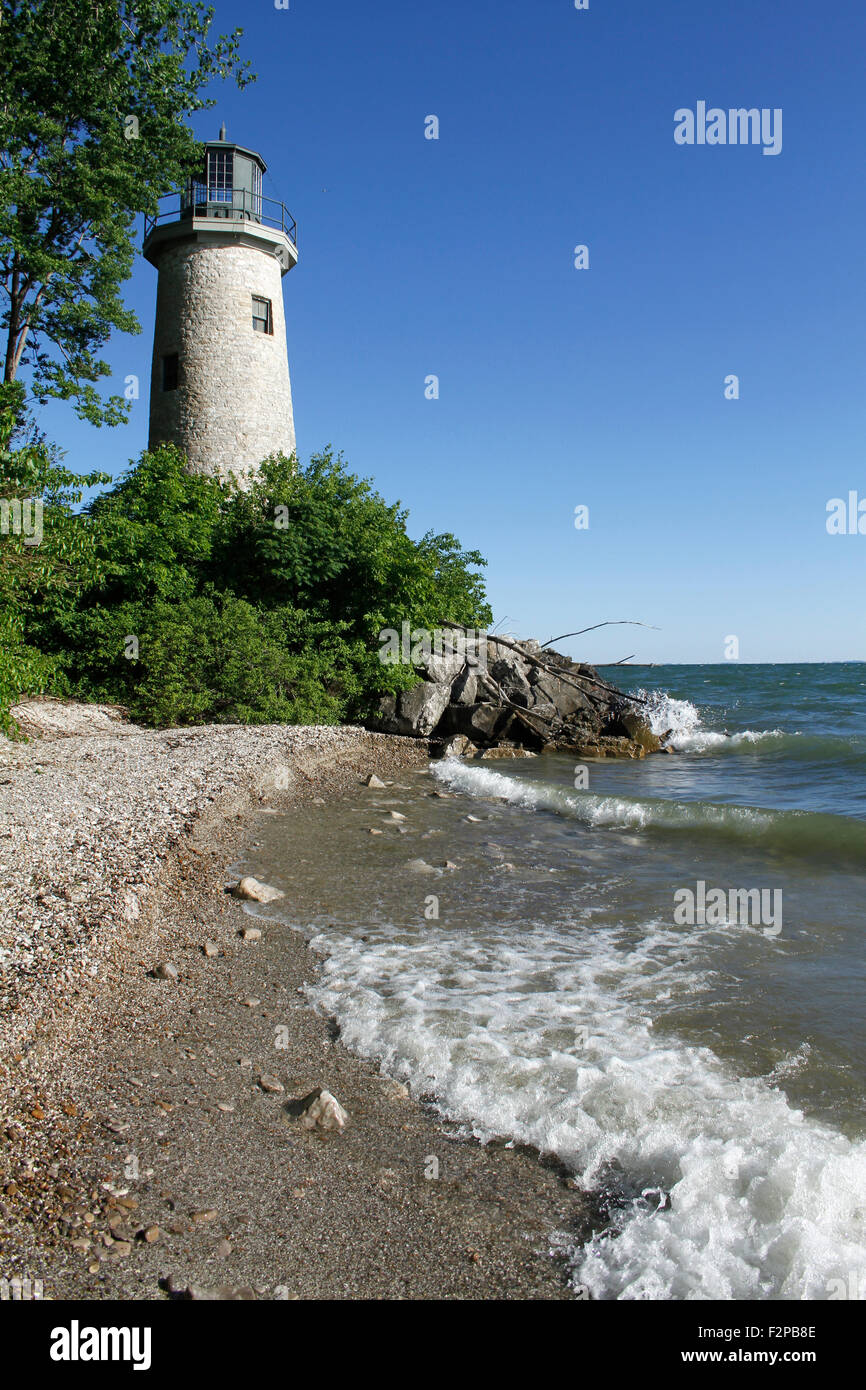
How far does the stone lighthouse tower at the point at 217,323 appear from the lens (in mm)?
27359

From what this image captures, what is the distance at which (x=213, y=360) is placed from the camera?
1080 inches

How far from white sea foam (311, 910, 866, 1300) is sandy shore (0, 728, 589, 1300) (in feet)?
0.93

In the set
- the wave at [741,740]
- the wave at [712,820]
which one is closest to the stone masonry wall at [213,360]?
the wave at [741,740]

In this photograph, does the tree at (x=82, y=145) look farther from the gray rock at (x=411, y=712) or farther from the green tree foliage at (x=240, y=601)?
the gray rock at (x=411, y=712)

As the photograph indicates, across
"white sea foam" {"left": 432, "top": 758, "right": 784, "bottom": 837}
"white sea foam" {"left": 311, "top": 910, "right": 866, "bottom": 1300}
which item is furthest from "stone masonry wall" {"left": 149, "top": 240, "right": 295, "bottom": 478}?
"white sea foam" {"left": 311, "top": 910, "right": 866, "bottom": 1300}

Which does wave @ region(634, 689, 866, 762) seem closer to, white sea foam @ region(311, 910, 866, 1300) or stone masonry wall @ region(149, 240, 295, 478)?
stone masonry wall @ region(149, 240, 295, 478)

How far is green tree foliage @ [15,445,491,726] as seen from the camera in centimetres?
1947

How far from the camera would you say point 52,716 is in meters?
17.0

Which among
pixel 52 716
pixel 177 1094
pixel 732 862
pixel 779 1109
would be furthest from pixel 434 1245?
pixel 52 716

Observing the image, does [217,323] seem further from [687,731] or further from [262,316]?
[687,731]

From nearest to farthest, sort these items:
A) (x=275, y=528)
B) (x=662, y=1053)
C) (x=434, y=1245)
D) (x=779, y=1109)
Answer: (x=434, y=1245)
(x=779, y=1109)
(x=662, y=1053)
(x=275, y=528)

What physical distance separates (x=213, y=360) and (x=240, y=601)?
1165 cm
